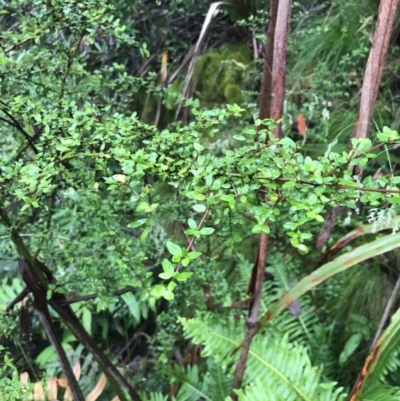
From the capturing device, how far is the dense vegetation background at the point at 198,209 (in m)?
0.59

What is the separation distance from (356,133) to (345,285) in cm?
68

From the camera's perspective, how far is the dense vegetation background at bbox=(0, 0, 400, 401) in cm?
59

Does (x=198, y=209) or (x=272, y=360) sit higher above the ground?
(x=198, y=209)

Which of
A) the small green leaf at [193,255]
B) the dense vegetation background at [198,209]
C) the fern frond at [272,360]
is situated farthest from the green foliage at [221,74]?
the small green leaf at [193,255]

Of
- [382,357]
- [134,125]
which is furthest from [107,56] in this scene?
[382,357]

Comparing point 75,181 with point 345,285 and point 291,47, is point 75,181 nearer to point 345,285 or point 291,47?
point 345,285

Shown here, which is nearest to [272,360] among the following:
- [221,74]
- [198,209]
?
[198,209]

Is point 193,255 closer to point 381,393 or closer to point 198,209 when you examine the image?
point 198,209

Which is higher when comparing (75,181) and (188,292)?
(75,181)

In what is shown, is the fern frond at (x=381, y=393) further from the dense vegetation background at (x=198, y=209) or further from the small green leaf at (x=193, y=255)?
the small green leaf at (x=193, y=255)

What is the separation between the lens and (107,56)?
1.95 metres

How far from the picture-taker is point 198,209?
0.53 metres

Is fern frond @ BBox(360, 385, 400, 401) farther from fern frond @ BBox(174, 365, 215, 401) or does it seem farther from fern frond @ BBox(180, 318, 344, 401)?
fern frond @ BBox(174, 365, 215, 401)

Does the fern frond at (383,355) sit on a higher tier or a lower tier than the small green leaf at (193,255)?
lower
